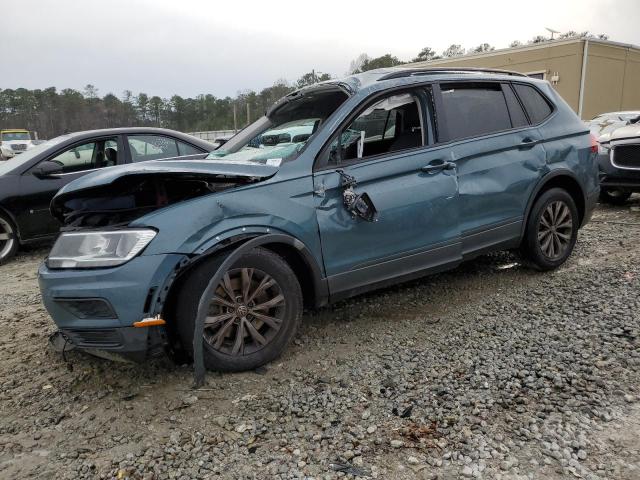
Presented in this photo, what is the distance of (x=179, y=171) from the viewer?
2.84 meters

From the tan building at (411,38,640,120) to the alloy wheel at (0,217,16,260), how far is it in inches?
729

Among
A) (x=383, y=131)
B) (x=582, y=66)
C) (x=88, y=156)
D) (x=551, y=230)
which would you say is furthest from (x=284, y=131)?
(x=582, y=66)

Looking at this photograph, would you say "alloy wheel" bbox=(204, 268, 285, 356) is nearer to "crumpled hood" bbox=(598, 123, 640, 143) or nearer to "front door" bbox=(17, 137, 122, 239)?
"front door" bbox=(17, 137, 122, 239)

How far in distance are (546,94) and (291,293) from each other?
330cm

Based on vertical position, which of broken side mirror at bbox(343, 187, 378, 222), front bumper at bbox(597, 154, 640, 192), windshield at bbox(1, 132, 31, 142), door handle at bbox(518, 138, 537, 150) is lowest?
front bumper at bbox(597, 154, 640, 192)

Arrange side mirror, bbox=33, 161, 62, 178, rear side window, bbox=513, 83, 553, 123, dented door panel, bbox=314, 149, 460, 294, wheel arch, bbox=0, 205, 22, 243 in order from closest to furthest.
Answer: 1. dented door panel, bbox=314, 149, 460, 294
2. rear side window, bbox=513, 83, 553, 123
3. wheel arch, bbox=0, 205, 22, 243
4. side mirror, bbox=33, 161, 62, 178

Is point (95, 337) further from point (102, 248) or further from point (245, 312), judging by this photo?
point (245, 312)

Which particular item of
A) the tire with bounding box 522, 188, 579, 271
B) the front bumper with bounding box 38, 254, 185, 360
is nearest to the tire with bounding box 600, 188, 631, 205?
the tire with bounding box 522, 188, 579, 271

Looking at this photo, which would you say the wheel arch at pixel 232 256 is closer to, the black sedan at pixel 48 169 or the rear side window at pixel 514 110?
the rear side window at pixel 514 110

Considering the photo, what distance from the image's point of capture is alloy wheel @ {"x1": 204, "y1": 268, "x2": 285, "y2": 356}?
293 cm

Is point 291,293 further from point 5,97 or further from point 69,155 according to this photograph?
point 5,97

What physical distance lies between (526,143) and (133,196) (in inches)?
129

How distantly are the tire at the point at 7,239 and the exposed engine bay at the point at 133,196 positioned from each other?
11.4 ft

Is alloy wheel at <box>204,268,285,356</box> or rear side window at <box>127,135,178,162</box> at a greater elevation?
rear side window at <box>127,135,178,162</box>
